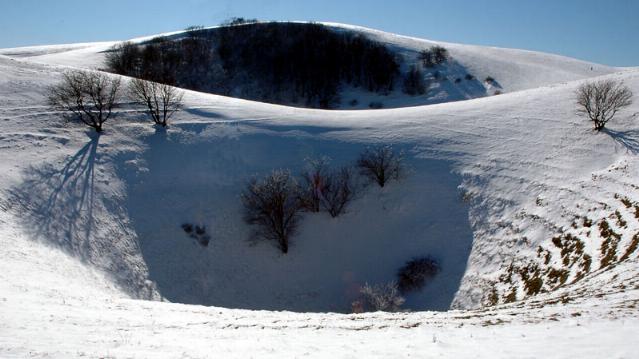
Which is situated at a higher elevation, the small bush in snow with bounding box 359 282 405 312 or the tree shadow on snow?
the tree shadow on snow

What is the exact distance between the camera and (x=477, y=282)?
83.1 feet

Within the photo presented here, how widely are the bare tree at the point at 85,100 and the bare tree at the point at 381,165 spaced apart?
80.2 ft

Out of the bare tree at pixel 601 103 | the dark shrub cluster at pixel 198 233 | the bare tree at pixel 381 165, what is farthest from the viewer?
the bare tree at pixel 601 103

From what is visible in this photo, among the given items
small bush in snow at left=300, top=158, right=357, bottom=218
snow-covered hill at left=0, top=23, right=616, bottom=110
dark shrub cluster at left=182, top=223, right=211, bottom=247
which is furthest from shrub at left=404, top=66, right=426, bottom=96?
dark shrub cluster at left=182, top=223, right=211, bottom=247

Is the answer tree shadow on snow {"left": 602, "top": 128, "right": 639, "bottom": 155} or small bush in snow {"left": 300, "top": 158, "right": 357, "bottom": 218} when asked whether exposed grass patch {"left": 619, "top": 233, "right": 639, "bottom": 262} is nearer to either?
tree shadow on snow {"left": 602, "top": 128, "right": 639, "bottom": 155}

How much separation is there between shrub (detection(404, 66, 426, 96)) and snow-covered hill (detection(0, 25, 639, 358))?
47.7 m

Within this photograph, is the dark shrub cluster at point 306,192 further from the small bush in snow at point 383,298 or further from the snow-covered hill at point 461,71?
the snow-covered hill at point 461,71

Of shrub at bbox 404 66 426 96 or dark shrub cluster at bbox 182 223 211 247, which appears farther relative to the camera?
shrub at bbox 404 66 426 96

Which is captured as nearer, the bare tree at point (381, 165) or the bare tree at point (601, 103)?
the bare tree at point (381, 165)

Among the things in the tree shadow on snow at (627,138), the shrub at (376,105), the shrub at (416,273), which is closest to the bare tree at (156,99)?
the shrub at (416,273)

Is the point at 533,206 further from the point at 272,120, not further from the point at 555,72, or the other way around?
the point at 555,72

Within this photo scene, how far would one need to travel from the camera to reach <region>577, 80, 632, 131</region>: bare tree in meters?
34.4

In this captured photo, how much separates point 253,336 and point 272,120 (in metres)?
30.5

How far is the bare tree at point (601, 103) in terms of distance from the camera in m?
34.4
